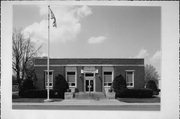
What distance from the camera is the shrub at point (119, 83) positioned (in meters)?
10.3

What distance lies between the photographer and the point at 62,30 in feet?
32.0

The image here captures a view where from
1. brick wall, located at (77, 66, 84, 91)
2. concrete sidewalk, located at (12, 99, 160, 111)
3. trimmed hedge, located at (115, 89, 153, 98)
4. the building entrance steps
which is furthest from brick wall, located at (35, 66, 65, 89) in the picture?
trimmed hedge, located at (115, 89, 153, 98)

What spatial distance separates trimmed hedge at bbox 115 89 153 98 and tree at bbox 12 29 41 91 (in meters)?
3.52

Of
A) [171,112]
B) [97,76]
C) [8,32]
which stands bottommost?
[171,112]

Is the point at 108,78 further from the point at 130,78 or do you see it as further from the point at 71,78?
the point at 71,78

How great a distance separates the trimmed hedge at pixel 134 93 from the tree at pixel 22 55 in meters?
3.52

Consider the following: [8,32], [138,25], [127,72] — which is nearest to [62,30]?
[8,32]

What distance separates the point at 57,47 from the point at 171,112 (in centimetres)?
452

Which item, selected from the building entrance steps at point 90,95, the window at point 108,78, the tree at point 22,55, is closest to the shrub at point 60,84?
the building entrance steps at point 90,95

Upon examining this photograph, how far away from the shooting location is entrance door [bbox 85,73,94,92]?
429 inches

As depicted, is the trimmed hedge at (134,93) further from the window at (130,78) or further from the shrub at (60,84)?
the shrub at (60,84)

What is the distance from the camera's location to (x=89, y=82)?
1105 cm

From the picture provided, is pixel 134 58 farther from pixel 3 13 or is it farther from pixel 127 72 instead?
pixel 3 13

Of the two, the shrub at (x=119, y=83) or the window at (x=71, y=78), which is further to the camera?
the window at (x=71, y=78)
